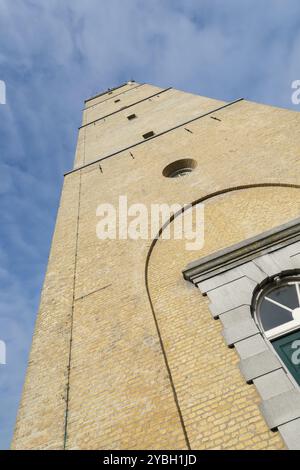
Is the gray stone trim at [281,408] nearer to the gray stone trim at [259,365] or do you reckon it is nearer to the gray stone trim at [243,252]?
the gray stone trim at [259,365]

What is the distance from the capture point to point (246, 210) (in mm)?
7355

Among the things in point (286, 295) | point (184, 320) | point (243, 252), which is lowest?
point (286, 295)

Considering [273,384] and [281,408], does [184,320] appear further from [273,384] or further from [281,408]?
[281,408]

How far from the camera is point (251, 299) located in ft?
18.3

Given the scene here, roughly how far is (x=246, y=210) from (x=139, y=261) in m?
2.29

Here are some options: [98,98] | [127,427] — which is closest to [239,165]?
[127,427]

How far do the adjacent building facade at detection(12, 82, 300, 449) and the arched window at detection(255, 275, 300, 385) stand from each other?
16 mm

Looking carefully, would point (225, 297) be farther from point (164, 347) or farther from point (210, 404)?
point (210, 404)

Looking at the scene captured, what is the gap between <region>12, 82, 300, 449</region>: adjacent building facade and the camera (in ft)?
15.0

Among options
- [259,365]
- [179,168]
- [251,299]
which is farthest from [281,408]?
[179,168]

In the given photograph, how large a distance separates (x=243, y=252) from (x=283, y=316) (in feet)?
3.94

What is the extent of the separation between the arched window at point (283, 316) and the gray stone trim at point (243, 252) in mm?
578

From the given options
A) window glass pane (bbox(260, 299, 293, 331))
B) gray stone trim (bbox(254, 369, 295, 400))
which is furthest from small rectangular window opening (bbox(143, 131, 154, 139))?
gray stone trim (bbox(254, 369, 295, 400))
